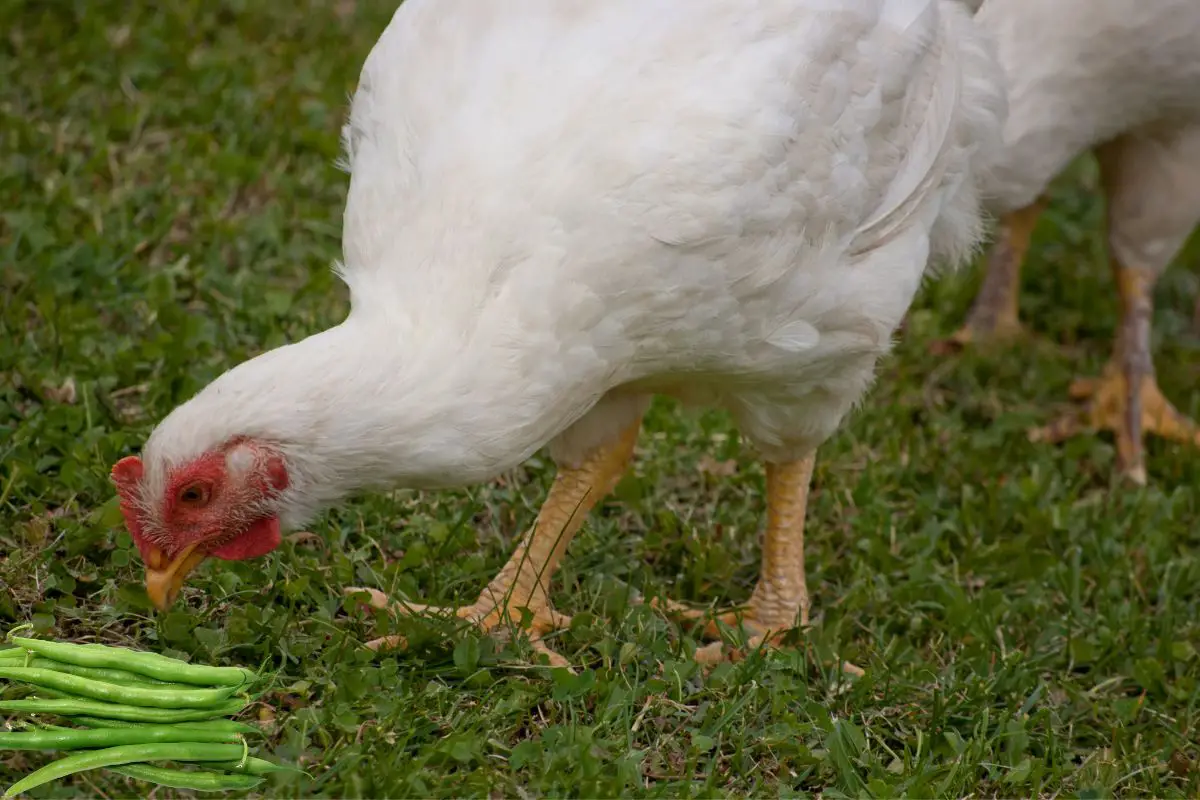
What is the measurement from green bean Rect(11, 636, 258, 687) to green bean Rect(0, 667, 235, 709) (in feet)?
0.15

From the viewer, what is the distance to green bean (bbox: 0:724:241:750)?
275 centimetres

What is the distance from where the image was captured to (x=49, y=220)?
4.70m

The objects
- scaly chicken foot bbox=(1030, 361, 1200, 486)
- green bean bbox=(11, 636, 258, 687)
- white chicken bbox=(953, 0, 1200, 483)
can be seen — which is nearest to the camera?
green bean bbox=(11, 636, 258, 687)

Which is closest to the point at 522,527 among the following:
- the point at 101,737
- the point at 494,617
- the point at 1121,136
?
the point at 494,617

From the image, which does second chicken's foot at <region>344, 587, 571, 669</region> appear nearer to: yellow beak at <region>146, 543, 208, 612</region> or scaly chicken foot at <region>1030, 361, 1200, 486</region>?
yellow beak at <region>146, 543, 208, 612</region>

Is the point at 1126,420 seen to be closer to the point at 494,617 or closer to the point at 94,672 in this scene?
the point at 494,617

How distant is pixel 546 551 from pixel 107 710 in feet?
4.13

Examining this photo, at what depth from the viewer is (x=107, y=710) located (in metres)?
2.85

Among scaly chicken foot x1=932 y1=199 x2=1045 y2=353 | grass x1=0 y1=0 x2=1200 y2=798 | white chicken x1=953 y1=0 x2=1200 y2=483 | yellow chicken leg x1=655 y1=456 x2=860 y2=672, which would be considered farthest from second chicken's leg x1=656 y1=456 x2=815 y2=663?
scaly chicken foot x1=932 y1=199 x2=1045 y2=353

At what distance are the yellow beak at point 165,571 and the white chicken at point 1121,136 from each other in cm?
247

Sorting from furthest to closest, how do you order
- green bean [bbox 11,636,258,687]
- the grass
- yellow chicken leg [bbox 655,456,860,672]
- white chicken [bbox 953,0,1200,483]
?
white chicken [bbox 953,0,1200,483]
yellow chicken leg [bbox 655,456,860,672]
the grass
green bean [bbox 11,636,258,687]

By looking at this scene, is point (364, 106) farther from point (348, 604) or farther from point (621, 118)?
point (348, 604)

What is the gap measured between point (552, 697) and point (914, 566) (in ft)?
4.63

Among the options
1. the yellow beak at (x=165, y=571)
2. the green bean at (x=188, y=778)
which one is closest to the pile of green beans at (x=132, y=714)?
the green bean at (x=188, y=778)
